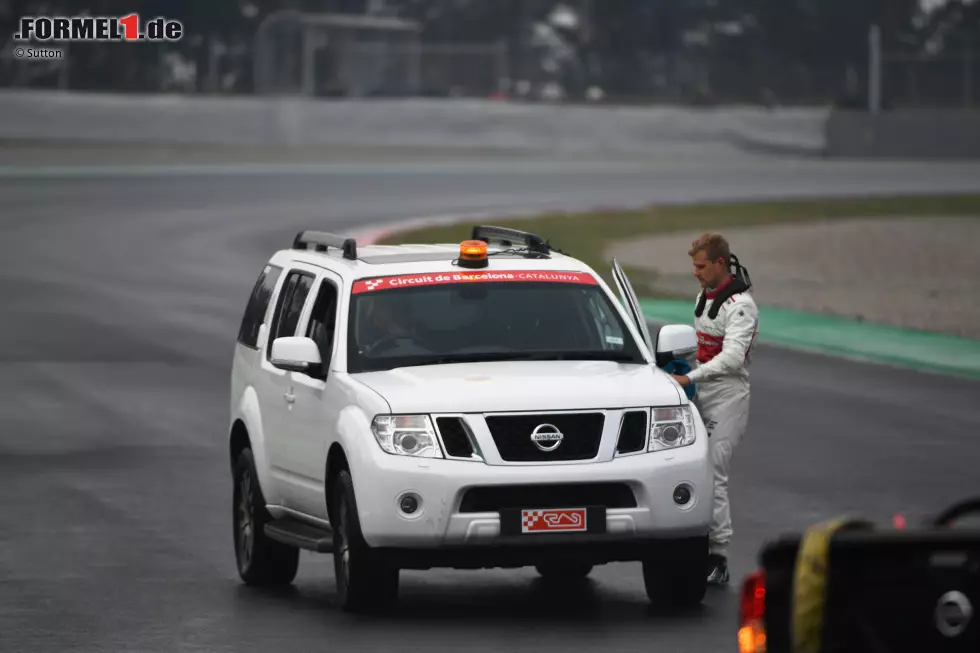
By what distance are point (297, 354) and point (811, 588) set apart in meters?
5.81

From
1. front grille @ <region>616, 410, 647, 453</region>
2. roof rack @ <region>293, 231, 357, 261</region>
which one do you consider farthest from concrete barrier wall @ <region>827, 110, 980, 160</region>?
front grille @ <region>616, 410, 647, 453</region>

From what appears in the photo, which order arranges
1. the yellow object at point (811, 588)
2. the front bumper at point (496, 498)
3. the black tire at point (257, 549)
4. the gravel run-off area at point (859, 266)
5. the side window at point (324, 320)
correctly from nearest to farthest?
the yellow object at point (811, 588), the front bumper at point (496, 498), the side window at point (324, 320), the black tire at point (257, 549), the gravel run-off area at point (859, 266)

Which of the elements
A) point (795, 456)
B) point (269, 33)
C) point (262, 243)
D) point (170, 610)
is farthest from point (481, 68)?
point (170, 610)

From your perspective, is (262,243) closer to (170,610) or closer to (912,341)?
(912,341)

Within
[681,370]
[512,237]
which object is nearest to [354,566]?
[681,370]

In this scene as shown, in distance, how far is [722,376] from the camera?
11133 millimetres

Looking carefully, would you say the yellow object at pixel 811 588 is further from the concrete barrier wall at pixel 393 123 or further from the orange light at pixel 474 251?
the concrete barrier wall at pixel 393 123

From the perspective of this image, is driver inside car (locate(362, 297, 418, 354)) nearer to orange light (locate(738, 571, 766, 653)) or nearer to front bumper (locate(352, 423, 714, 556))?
front bumper (locate(352, 423, 714, 556))

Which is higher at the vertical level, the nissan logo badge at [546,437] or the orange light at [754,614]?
the orange light at [754,614]

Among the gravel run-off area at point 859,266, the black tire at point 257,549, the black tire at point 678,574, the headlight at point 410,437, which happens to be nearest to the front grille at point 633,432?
the black tire at point 678,574

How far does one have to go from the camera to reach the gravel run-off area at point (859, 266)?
28484 mm

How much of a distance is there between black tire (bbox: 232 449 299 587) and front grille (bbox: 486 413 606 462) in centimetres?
191

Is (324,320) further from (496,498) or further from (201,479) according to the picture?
(201,479)

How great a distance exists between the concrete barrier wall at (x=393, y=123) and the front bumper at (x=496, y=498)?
51580 millimetres
